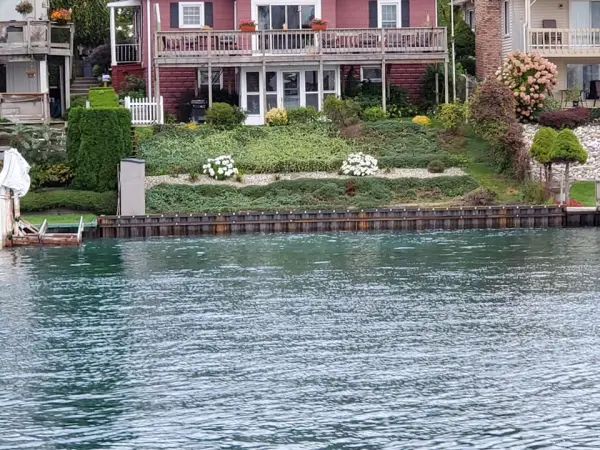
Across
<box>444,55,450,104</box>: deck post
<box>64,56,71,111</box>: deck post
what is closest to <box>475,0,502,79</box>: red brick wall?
<box>444,55,450,104</box>: deck post

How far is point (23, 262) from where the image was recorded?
45.6 m

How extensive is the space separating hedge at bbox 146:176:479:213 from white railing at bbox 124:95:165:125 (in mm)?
7982

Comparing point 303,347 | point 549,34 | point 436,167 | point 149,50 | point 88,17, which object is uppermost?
point 88,17

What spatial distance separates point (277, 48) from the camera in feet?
212

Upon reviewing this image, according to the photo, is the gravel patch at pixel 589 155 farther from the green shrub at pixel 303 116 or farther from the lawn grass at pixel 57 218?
the lawn grass at pixel 57 218

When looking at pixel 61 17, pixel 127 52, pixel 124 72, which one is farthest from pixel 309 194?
pixel 127 52

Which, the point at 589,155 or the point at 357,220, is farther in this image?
the point at 589,155

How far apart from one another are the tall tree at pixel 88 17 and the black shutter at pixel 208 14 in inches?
365

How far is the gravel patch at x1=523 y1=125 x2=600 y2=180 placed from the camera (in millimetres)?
59122

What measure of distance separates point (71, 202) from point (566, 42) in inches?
943

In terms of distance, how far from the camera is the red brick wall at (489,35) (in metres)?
69.2

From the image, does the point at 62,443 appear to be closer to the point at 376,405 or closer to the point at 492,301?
the point at 376,405

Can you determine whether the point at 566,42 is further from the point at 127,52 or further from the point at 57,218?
the point at 57,218

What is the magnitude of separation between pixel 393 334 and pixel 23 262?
16.8 meters
